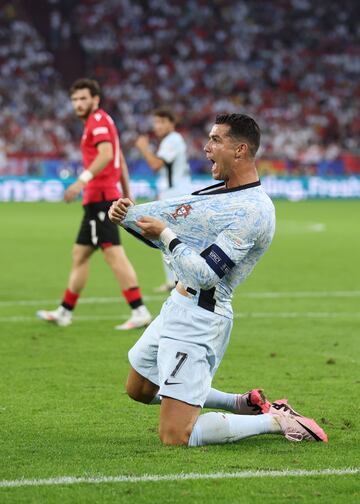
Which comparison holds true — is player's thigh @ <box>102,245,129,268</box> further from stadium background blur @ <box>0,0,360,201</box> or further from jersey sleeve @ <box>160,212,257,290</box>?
stadium background blur @ <box>0,0,360,201</box>

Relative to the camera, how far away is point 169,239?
17.8 ft

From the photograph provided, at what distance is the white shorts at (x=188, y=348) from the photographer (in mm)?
5590

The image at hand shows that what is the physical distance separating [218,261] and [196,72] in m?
38.1

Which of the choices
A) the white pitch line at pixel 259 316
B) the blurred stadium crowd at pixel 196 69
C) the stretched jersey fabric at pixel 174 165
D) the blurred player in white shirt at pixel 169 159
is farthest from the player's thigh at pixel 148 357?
the blurred stadium crowd at pixel 196 69

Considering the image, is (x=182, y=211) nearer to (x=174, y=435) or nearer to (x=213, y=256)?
(x=213, y=256)

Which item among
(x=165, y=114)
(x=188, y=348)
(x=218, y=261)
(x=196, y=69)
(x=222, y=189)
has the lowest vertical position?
(x=188, y=348)

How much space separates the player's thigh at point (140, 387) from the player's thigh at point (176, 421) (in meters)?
0.49

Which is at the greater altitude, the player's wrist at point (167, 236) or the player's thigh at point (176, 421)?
the player's wrist at point (167, 236)

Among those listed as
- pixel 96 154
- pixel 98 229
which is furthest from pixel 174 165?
pixel 98 229

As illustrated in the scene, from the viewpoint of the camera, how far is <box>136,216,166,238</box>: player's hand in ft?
18.0

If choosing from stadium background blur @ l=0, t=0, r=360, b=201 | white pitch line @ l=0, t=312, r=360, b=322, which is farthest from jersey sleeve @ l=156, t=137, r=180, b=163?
stadium background blur @ l=0, t=0, r=360, b=201

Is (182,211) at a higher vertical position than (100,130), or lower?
lower

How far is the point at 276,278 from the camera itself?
48.8 ft

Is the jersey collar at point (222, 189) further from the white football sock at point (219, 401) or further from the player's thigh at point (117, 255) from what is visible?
the player's thigh at point (117, 255)
